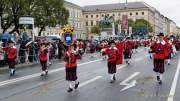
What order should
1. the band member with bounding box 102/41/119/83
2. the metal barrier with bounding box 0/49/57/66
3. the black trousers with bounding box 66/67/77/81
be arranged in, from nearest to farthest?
1. the black trousers with bounding box 66/67/77/81
2. the band member with bounding box 102/41/119/83
3. the metal barrier with bounding box 0/49/57/66

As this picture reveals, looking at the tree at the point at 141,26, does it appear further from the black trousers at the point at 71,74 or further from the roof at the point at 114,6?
the black trousers at the point at 71,74

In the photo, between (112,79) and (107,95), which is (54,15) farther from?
(107,95)

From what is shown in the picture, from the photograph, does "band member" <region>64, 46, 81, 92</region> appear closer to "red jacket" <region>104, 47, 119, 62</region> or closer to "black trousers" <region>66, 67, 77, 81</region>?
"black trousers" <region>66, 67, 77, 81</region>

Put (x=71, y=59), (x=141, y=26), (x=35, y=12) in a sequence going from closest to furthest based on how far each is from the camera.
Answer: (x=71, y=59) < (x=35, y=12) < (x=141, y=26)

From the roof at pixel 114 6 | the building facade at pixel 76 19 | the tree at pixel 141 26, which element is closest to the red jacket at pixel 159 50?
the building facade at pixel 76 19

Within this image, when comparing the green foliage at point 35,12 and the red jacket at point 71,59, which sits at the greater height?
the green foliage at point 35,12

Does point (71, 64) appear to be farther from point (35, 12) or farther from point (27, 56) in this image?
point (35, 12)

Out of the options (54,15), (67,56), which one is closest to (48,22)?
(54,15)

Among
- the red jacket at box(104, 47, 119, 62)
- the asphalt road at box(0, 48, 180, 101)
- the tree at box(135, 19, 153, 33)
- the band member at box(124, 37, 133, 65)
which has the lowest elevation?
the asphalt road at box(0, 48, 180, 101)

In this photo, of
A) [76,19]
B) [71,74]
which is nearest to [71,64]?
[71,74]

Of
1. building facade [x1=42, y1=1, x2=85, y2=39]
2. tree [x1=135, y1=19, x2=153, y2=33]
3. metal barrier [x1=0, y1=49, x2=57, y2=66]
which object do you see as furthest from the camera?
tree [x1=135, y1=19, x2=153, y2=33]

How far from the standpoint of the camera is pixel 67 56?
13031mm

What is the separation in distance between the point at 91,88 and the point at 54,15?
45914mm

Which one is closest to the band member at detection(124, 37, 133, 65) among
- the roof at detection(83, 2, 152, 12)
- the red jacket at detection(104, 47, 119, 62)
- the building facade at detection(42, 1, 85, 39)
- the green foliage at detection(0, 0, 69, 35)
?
the red jacket at detection(104, 47, 119, 62)
